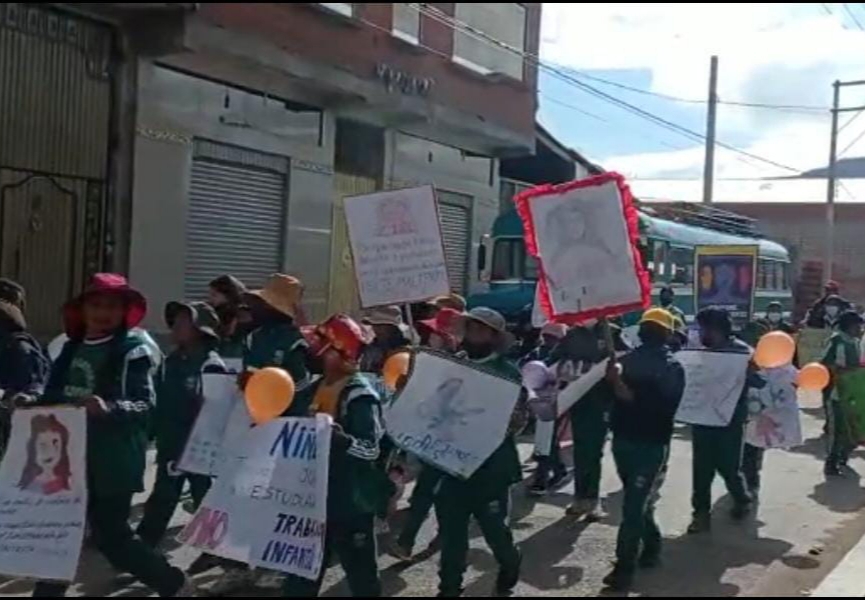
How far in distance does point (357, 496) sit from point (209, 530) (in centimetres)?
79

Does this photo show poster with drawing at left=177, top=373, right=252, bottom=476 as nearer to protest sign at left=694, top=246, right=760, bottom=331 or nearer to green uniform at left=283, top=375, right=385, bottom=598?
green uniform at left=283, top=375, right=385, bottom=598

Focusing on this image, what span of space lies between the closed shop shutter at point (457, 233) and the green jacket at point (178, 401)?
576 inches

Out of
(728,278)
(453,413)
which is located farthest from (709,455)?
(728,278)

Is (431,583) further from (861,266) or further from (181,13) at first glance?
(861,266)

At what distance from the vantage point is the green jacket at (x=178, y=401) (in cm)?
691

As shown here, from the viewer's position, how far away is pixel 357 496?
552 cm

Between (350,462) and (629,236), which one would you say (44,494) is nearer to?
(350,462)

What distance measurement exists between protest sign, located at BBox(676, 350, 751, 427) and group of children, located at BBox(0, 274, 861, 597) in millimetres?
124

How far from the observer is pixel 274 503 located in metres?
5.61

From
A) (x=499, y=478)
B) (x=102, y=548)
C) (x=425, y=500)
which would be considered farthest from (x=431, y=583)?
(x=102, y=548)

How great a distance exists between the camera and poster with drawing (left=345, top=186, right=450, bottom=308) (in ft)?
28.1

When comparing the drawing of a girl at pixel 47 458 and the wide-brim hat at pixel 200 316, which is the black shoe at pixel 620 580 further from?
the drawing of a girl at pixel 47 458

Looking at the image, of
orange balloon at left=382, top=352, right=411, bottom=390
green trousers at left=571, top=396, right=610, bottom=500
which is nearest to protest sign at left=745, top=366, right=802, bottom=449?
green trousers at left=571, top=396, right=610, bottom=500

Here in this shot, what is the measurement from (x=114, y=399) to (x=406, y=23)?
13874 millimetres
